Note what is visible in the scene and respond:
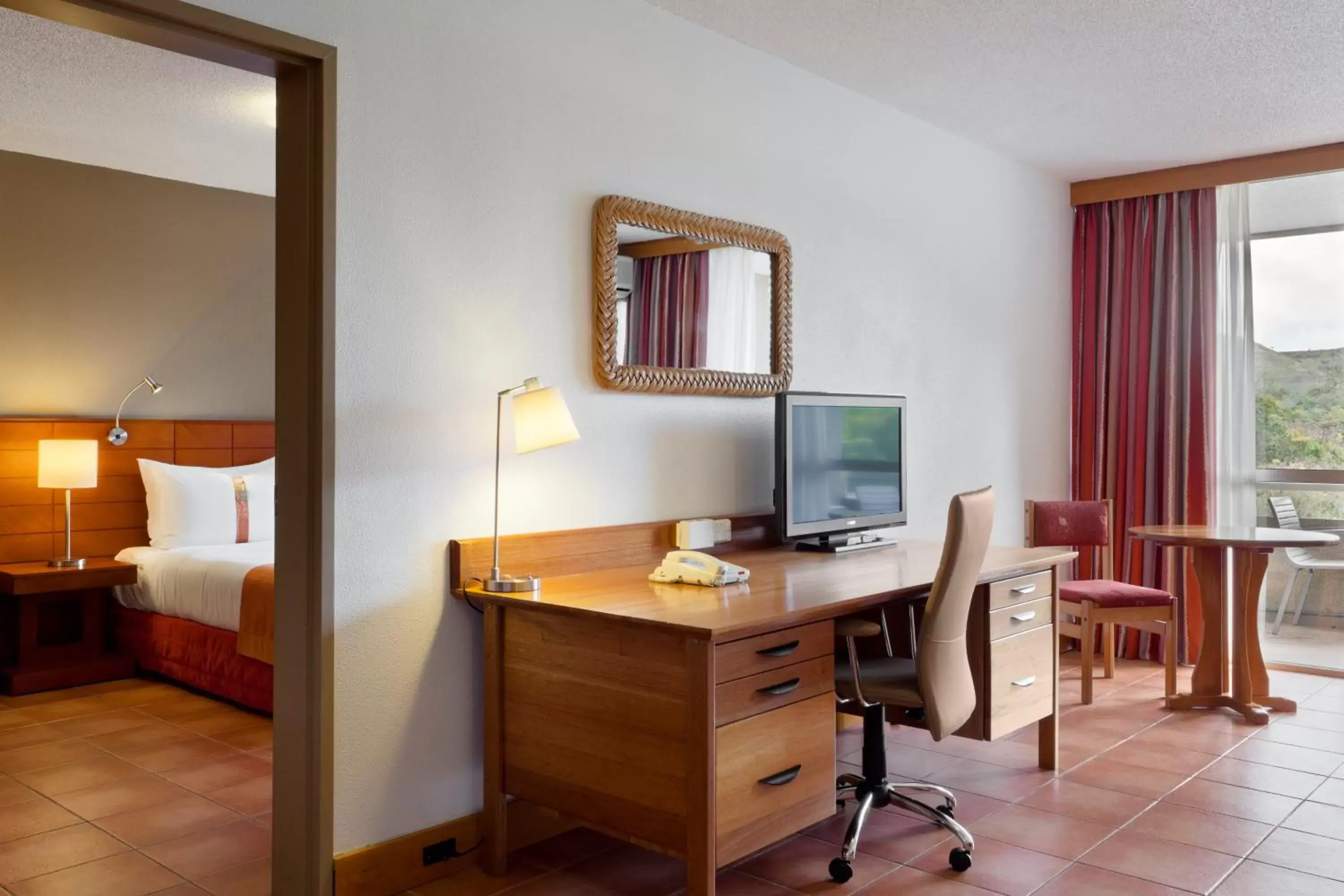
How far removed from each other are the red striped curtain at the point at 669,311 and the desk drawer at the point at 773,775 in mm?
1187

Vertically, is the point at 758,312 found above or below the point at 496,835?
above

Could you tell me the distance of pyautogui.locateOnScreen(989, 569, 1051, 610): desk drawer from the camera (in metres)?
3.17

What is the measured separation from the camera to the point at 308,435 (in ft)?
8.16

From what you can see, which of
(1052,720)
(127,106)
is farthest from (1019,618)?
(127,106)

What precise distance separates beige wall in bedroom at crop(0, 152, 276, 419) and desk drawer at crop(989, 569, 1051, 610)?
3.92m

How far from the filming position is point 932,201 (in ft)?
15.1

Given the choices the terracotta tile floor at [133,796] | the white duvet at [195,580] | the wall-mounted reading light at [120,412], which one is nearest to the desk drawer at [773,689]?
the terracotta tile floor at [133,796]

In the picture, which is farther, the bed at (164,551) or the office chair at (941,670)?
the bed at (164,551)

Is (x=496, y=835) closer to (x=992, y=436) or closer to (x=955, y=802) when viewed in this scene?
(x=955, y=802)

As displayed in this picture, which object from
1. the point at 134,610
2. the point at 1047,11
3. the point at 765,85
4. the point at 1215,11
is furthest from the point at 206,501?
the point at 1215,11

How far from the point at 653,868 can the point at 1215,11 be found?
3060 millimetres

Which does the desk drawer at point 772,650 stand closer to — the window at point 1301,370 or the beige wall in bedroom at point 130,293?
the window at point 1301,370

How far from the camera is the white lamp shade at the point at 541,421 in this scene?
2.67 meters

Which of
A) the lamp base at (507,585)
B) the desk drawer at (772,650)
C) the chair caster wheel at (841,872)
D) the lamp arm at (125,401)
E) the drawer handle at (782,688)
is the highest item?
the lamp arm at (125,401)
